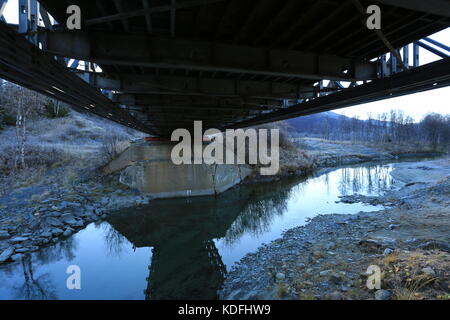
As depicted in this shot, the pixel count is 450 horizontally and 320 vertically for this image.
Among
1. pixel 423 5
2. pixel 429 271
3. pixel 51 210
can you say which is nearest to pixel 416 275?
pixel 429 271

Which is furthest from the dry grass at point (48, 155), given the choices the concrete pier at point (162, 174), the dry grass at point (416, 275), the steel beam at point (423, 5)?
the steel beam at point (423, 5)

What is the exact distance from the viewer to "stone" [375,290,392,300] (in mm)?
4043

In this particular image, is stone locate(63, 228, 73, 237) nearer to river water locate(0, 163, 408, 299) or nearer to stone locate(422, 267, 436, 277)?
river water locate(0, 163, 408, 299)

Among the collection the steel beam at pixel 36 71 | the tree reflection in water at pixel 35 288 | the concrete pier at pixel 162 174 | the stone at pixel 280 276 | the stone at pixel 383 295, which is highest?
the steel beam at pixel 36 71

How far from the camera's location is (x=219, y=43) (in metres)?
5.10

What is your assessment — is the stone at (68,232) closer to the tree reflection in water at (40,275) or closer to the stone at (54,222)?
the stone at (54,222)

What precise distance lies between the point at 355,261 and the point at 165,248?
7090mm

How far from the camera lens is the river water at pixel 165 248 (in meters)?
6.80

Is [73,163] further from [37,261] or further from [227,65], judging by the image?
[227,65]

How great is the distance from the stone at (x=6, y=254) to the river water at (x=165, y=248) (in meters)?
0.38

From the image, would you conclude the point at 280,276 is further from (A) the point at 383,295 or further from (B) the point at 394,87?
(B) the point at 394,87

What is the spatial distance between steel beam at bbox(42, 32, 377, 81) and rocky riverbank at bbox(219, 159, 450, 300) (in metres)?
4.47

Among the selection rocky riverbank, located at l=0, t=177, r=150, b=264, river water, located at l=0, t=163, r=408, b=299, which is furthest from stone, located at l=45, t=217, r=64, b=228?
river water, located at l=0, t=163, r=408, b=299
